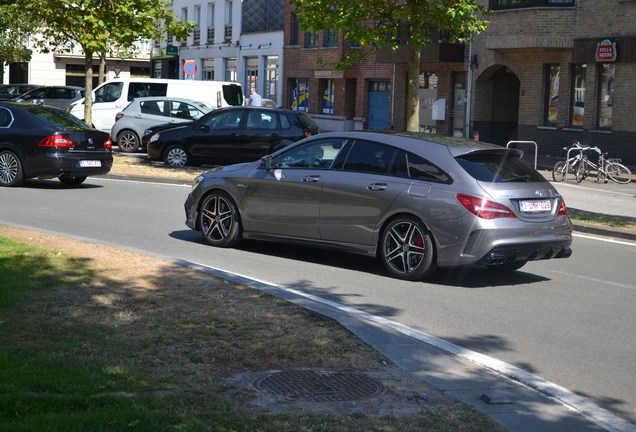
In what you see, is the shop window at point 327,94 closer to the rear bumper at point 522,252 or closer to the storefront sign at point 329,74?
the storefront sign at point 329,74

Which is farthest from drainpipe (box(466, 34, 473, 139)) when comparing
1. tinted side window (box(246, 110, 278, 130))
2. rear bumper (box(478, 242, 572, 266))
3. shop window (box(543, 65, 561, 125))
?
rear bumper (box(478, 242, 572, 266))

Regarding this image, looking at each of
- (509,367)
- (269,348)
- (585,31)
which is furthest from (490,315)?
(585,31)

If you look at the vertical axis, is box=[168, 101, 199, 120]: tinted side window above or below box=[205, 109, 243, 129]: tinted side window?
above

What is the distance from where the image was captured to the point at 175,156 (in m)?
25.7

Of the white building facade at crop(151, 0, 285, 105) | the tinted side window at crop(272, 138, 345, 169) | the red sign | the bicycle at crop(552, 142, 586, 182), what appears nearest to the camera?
the tinted side window at crop(272, 138, 345, 169)

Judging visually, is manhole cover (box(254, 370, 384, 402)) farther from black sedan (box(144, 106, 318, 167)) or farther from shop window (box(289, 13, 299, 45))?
shop window (box(289, 13, 299, 45))

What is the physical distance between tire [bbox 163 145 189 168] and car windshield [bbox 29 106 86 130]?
5347 mm

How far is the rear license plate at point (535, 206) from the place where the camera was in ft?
36.0

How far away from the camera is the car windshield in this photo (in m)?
19.5

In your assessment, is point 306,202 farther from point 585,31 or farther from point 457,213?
point 585,31

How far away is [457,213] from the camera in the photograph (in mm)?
10742

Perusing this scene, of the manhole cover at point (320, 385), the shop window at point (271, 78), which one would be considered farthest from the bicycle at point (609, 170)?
the shop window at point (271, 78)

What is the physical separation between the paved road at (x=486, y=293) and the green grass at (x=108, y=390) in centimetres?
172

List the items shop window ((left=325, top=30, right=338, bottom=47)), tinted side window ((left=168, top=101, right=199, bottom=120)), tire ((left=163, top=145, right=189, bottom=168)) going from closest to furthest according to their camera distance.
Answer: tire ((left=163, top=145, right=189, bottom=168))
tinted side window ((left=168, top=101, right=199, bottom=120))
shop window ((left=325, top=30, right=338, bottom=47))
